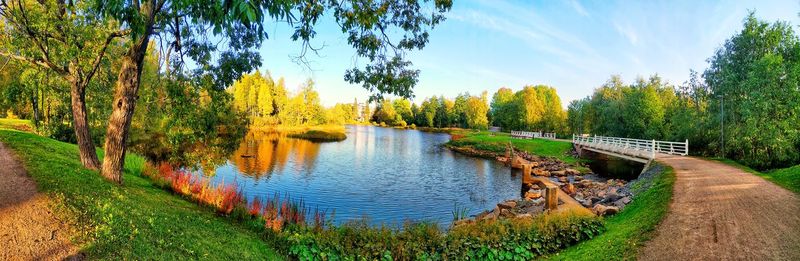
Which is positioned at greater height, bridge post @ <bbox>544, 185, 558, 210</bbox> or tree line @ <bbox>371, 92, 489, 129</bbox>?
tree line @ <bbox>371, 92, 489, 129</bbox>

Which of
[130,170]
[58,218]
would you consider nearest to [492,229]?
[58,218]

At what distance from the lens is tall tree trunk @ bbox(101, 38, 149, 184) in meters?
10.1

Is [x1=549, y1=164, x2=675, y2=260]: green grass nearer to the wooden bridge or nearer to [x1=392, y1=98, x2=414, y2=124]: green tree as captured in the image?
the wooden bridge

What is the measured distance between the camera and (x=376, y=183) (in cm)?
2714

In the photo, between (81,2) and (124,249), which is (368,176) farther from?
(124,249)

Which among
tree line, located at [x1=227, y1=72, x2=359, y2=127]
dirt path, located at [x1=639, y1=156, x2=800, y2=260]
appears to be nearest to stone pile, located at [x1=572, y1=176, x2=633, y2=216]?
dirt path, located at [x1=639, y1=156, x2=800, y2=260]

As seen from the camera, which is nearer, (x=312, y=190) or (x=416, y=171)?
(x=312, y=190)

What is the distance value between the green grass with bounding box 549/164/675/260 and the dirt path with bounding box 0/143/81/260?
954 centimetres

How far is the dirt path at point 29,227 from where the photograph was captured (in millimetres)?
5781

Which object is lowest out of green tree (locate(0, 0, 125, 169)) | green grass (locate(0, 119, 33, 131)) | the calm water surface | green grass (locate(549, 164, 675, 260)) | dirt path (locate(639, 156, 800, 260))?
the calm water surface

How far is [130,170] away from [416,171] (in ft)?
72.0

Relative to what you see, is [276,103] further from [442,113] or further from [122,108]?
[122,108]

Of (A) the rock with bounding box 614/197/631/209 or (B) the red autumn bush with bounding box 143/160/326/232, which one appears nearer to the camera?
(B) the red autumn bush with bounding box 143/160/326/232

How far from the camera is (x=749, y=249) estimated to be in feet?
26.1
